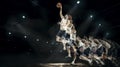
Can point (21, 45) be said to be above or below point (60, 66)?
above

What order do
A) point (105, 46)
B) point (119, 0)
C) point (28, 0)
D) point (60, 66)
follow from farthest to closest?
point (119, 0) → point (105, 46) → point (28, 0) → point (60, 66)

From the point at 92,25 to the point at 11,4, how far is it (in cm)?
837

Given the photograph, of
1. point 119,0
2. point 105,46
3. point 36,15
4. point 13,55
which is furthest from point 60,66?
point 119,0

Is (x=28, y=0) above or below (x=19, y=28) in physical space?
above

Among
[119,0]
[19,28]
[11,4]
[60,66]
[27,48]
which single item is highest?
[119,0]

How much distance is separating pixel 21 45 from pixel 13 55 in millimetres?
744

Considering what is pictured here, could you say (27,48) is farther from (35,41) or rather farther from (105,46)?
(105,46)

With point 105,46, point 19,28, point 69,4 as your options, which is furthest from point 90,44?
point 19,28

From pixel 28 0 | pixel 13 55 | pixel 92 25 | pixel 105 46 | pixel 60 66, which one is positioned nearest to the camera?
pixel 60 66

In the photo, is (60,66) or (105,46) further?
(105,46)

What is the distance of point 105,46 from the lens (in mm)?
16453

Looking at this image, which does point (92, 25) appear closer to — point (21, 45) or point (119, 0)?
point (119, 0)

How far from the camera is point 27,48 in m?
14.4

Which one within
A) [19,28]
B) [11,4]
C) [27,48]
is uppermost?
[11,4]
